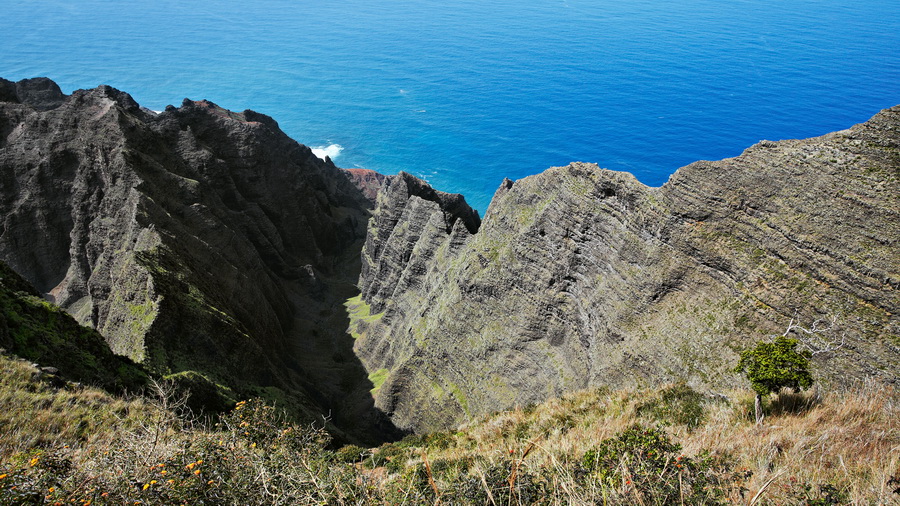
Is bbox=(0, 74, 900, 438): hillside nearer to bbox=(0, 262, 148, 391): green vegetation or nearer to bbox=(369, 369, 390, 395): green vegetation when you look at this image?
bbox=(369, 369, 390, 395): green vegetation

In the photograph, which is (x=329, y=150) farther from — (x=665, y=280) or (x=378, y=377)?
(x=665, y=280)

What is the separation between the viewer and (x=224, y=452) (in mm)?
10672

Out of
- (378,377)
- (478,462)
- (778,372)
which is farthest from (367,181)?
(478,462)

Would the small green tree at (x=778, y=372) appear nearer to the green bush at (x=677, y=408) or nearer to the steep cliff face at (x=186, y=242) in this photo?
the green bush at (x=677, y=408)

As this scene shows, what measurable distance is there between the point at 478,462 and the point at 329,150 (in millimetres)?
174746

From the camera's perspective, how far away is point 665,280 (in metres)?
27.2

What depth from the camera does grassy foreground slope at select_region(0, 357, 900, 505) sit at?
8.94 metres

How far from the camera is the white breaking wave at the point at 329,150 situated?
17125 centimetres

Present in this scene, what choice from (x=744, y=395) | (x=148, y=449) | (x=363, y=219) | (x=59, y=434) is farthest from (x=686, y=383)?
(x=363, y=219)

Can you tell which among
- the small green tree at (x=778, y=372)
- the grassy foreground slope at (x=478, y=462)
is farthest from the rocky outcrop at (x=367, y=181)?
the small green tree at (x=778, y=372)

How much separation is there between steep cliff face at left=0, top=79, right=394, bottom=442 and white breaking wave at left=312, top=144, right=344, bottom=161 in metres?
81.5

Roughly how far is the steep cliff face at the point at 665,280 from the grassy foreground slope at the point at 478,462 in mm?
5419

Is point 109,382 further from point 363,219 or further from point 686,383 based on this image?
point 363,219

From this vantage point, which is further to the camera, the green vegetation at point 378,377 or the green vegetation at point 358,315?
the green vegetation at point 358,315
